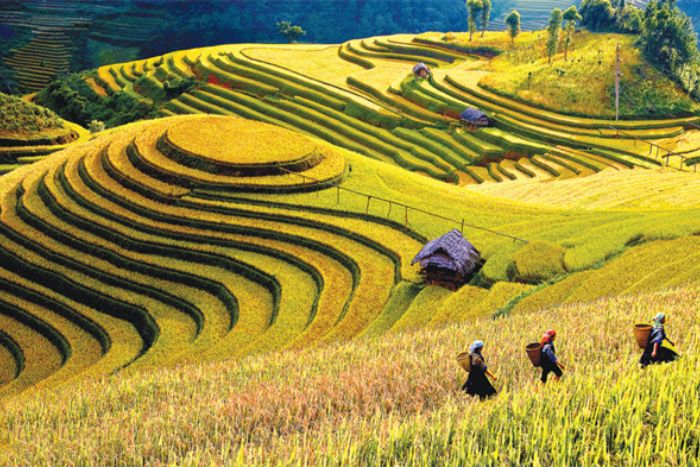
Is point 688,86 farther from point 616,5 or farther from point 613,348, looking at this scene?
point 613,348

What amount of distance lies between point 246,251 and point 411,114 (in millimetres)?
39474

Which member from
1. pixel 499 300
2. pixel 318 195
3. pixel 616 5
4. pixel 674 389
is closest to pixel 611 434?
pixel 674 389

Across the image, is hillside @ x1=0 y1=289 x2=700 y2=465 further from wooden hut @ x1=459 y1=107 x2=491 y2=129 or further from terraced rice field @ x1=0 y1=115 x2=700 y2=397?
wooden hut @ x1=459 y1=107 x2=491 y2=129

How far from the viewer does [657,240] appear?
24219 millimetres

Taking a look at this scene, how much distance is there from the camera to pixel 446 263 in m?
24.5

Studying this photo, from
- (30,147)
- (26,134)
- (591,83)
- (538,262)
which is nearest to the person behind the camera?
(538,262)

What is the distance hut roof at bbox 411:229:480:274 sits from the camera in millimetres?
24469

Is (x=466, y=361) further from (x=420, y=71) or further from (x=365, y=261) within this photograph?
(x=420, y=71)

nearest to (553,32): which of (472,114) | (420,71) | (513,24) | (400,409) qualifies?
(513,24)

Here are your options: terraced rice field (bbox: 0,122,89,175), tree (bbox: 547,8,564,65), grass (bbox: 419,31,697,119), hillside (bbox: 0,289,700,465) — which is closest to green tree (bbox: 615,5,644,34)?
grass (bbox: 419,31,697,119)

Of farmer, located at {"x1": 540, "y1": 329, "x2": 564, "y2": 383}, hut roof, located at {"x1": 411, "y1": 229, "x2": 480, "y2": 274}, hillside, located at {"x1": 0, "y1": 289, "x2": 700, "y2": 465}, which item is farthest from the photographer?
hut roof, located at {"x1": 411, "y1": 229, "x2": 480, "y2": 274}

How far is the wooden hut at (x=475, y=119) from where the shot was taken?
6081cm

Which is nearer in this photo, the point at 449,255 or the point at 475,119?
the point at 449,255

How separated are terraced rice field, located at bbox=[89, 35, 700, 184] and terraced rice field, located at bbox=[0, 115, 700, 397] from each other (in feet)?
55.5
